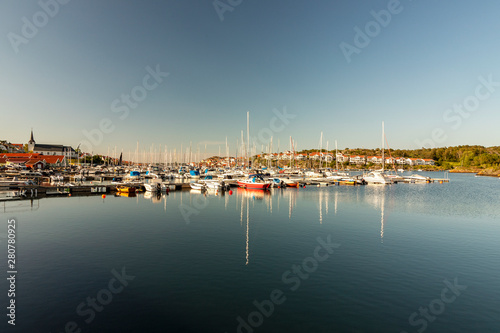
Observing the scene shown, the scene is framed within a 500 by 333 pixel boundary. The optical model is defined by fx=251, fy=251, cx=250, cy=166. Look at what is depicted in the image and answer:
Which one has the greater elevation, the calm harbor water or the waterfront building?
the waterfront building

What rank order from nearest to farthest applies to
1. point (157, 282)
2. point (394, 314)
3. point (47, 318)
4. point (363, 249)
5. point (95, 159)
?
point (47, 318)
point (394, 314)
point (157, 282)
point (363, 249)
point (95, 159)

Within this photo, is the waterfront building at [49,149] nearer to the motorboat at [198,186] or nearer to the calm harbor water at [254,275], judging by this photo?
the motorboat at [198,186]

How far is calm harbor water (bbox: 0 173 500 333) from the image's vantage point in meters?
12.9

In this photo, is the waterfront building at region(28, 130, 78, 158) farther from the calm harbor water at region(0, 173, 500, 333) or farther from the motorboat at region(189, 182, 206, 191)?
the calm harbor water at region(0, 173, 500, 333)

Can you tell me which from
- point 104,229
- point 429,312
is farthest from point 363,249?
point 104,229

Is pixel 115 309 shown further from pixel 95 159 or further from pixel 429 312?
pixel 95 159

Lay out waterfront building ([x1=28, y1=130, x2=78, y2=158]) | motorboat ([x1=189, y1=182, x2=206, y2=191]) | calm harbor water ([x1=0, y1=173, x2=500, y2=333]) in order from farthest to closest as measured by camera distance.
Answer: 1. waterfront building ([x1=28, y1=130, x2=78, y2=158])
2. motorboat ([x1=189, y1=182, x2=206, y2=191])
3. calm harbor water ([x1=0, y1=173, x2=500, y2=333])

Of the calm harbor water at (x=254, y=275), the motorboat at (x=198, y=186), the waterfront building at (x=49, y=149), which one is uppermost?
the waterfront building at (x=49, y=149)

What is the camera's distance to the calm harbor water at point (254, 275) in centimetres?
1287

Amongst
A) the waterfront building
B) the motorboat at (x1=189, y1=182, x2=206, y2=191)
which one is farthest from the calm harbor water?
the waterfront building

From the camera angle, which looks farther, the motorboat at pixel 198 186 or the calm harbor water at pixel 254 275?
the motorboat at pixel 198 186

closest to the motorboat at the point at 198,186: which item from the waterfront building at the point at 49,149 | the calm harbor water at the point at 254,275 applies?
the calm harbor water at the point at 254,275

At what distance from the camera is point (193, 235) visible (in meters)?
28.5

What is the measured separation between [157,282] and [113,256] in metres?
7.29
